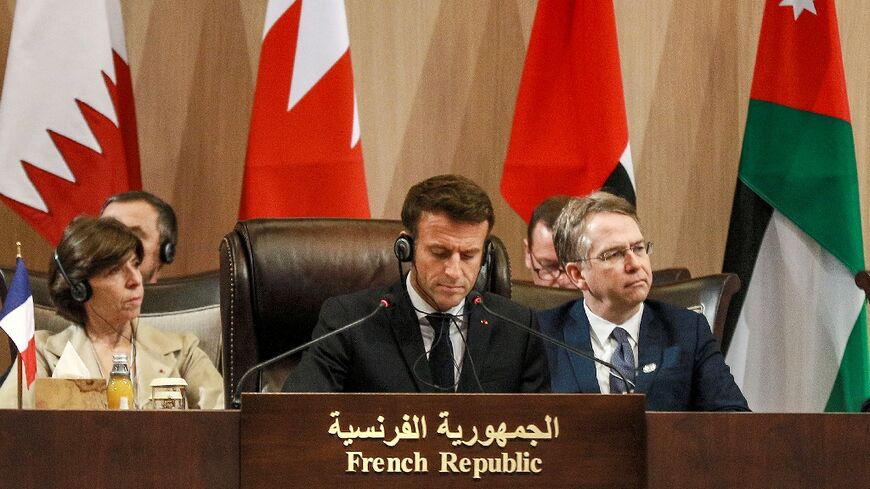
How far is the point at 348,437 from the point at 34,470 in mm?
462

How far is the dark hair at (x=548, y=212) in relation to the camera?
379 centimetres

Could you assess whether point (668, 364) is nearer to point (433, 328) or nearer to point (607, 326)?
point (607, 326)

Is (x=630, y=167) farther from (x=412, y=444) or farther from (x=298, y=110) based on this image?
(x=412, y=444)

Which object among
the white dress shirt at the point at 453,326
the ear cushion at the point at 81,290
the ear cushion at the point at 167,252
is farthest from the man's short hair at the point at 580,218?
the ear cushion at the point at 167,252

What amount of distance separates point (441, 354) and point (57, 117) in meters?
1.94

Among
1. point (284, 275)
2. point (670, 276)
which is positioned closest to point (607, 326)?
point (284, 275)

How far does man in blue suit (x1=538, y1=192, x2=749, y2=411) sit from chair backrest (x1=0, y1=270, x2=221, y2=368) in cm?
108

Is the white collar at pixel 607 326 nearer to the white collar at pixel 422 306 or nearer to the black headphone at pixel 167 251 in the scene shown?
the white collar at pixel 422 306

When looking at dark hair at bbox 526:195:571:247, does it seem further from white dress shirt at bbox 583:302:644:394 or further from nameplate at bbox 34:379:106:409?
nameplate at bbox 34:379:106:409

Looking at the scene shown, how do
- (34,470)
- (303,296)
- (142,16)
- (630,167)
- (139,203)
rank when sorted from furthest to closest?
(142,16), (630,167), (139,203), (303,296), (34,470)

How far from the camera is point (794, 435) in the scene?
5.97 feet

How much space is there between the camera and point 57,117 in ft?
13.1

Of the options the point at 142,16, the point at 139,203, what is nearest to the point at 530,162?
the point at 139,203

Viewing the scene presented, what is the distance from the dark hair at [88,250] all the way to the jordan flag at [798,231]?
2.24 metres
